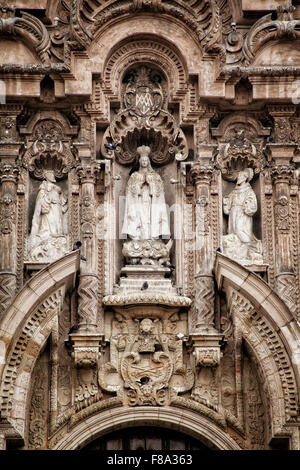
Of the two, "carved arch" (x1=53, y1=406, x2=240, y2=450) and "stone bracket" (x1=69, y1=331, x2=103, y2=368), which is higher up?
"stone bracket" (x1=69, y1=331, x2=103, y2=368)

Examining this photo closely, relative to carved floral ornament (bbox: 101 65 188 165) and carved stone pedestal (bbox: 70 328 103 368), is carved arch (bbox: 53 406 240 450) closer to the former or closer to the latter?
carved stone pedestal (bbox: 70 328 103 368)

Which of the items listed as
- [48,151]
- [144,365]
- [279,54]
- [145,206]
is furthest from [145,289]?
[279,54]

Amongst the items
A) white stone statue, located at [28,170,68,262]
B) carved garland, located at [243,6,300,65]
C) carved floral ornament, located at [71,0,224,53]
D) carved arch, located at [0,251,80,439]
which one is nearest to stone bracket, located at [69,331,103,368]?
carved arch, located at [0,251,80,439]

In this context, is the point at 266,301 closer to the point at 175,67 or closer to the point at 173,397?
the point at 173,397

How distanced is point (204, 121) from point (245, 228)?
195 cm

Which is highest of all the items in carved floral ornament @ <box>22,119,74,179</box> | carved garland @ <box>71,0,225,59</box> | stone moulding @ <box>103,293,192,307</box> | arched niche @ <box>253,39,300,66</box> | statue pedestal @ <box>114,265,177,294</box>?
carved garland @ <box>71,0,225,59</box>

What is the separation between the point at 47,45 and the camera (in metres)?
26.0

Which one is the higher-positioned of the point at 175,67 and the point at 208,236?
the point at 175,67

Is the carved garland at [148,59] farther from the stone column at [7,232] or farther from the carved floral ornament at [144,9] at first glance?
the stone column at [7,232]

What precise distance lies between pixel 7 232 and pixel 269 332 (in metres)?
4.53

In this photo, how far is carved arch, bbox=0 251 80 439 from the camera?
24156 millimetres

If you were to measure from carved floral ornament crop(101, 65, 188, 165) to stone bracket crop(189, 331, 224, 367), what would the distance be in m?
3.17

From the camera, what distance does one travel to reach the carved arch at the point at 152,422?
24.7 meters
